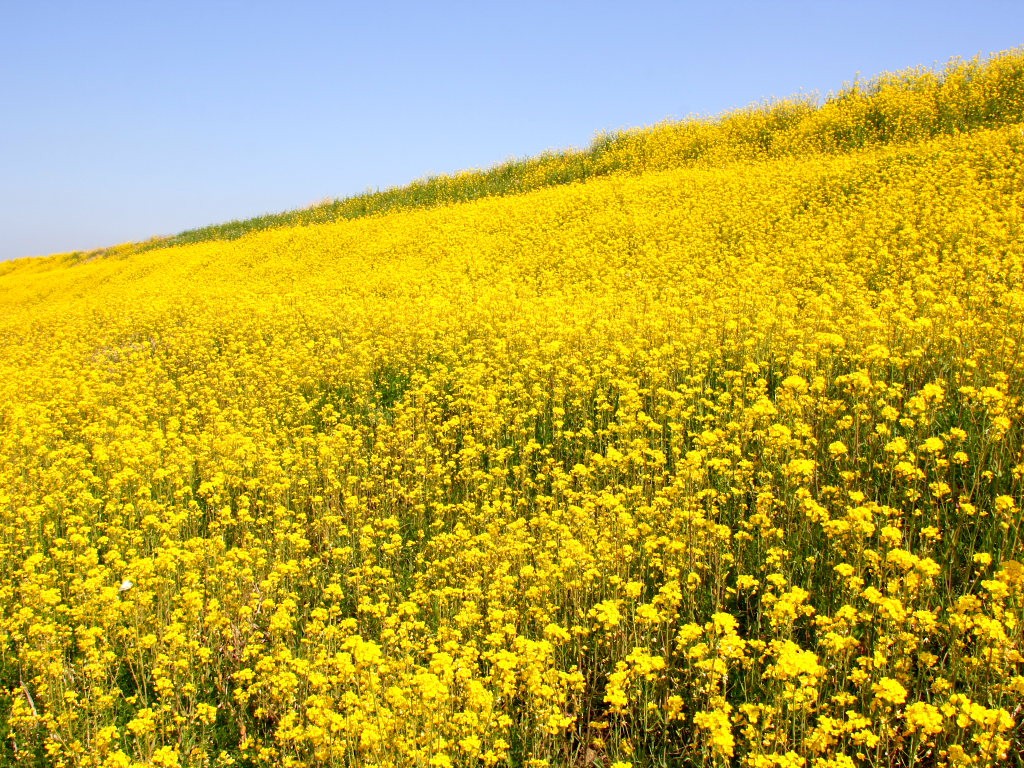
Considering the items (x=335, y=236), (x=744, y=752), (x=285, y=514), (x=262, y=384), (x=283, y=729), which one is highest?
(x=335, y=236)

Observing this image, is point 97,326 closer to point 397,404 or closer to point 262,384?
point 262,384

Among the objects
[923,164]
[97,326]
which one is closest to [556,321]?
[923,164]

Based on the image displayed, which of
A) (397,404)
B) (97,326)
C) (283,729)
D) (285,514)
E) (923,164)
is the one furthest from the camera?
(97,326)

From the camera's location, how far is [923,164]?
14773 millimetres

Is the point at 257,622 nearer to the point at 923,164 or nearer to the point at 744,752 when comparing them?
the point at 744,752

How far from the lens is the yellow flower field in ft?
11.5

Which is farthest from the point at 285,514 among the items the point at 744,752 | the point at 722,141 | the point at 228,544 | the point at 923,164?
the point at 722,141

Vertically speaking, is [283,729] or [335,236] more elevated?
[335,236]

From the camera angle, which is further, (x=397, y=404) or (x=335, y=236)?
(x=335, y=236)

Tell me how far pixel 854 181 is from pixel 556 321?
28.7ft

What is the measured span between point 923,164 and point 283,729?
15992 mm

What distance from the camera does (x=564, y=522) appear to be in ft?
17.6

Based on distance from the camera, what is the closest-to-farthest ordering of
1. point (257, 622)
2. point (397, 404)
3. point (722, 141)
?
point (257, 622)
point (397, 404)
point (722, 141)

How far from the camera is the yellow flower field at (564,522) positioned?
349 cm
